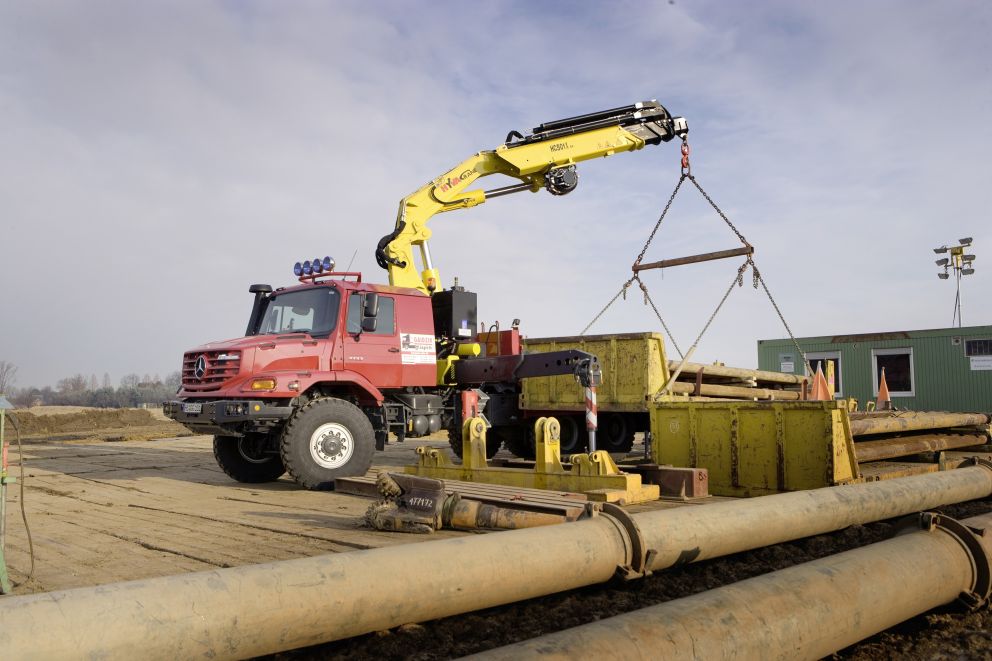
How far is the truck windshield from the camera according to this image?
8.90m

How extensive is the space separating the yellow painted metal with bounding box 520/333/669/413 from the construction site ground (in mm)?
3757

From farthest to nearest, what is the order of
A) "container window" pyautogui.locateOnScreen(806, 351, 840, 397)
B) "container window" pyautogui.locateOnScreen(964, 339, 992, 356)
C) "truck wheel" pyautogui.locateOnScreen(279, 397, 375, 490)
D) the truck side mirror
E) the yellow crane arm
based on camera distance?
1. "container window" pyautogui.locateOnScreen(806, 351, 840, 397)
2. "container window" pyautogui.locateOnScreen(964, 339, 992, 356)
3. the yellow crane arm
4. the truck side mirror
5. "truck wheel" pyautogui.locateOnScreen(279, 397, 375, 490)

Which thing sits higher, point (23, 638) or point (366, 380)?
point (366, 380)

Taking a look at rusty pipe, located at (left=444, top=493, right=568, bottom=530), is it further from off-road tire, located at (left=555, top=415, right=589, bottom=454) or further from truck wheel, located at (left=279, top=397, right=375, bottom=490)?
off-road tire, located at (left=555, top=415, right=589, bottom=454)

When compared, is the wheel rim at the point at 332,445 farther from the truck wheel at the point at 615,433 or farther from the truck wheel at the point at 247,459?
the truck wheel at the point at 615,433

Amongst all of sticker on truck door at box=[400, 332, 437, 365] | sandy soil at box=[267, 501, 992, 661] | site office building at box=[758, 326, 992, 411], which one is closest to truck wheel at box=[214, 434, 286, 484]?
sticker on truck door at box=[400, 332, 437, 365]

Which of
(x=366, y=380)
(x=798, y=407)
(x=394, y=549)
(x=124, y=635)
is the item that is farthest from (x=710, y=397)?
(x=124, y=635)

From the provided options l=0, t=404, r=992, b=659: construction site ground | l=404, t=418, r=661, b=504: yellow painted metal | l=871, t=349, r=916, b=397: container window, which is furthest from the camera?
l=871, t=349, r=916, b=397: container window

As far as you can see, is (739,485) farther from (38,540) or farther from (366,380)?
(38,540)

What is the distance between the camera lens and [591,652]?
8.26ft

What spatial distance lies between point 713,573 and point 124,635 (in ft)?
11.8

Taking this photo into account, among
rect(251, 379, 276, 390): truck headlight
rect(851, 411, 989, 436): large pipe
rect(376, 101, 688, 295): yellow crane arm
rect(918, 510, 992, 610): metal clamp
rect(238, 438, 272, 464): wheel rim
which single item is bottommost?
rect(918, 510, 992, 610): metal clamp

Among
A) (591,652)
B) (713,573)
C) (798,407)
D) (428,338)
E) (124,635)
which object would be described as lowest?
(713,573)

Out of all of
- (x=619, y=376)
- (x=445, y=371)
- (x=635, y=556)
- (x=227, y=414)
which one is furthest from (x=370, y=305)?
(x=635, y=556)
